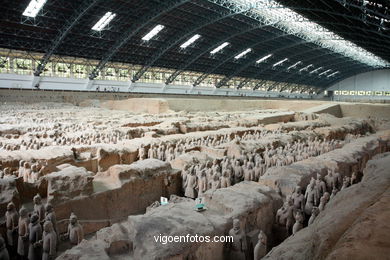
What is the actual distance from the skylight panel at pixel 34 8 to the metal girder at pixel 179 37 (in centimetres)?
1093

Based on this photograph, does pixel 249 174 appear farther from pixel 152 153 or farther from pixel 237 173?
pixel 152 153

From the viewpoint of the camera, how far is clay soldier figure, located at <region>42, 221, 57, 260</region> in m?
3.71

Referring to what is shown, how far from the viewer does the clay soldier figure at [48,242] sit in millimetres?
3705

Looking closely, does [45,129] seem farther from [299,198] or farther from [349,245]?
[349,245]

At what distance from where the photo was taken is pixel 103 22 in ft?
71.7

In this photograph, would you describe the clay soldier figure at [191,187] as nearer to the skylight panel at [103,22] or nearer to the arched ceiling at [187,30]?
the arched ceiling at [187,30]

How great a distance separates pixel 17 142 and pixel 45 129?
2589 millimetres

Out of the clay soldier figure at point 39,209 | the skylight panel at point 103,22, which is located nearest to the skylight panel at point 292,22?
the skylight panel at point 103,22

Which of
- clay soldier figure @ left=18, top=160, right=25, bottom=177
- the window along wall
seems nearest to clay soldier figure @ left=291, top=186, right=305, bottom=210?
clay soldier figure @ left=18, top=160, right=25, bottom=177

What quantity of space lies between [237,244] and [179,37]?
958 inches

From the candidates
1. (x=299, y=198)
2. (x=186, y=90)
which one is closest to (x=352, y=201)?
(x=299, y=198)

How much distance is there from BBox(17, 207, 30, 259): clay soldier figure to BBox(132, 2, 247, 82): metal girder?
2122 cm

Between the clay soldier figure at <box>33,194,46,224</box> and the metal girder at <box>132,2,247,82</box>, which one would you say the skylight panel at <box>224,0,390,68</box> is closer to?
the metal girder at <box>132,2,247,82</box>

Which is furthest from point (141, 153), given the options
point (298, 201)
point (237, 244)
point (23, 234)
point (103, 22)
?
point (103, 22)
